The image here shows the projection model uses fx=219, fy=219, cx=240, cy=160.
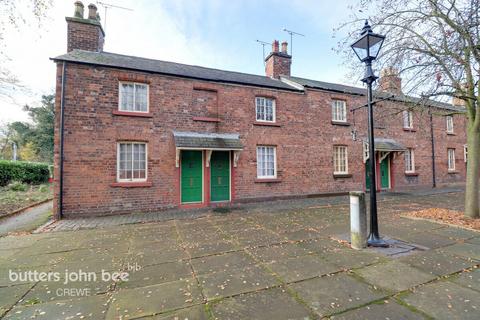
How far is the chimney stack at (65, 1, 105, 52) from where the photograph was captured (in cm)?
950

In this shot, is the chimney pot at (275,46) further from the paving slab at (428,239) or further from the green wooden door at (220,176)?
the paving slab at (428,239)

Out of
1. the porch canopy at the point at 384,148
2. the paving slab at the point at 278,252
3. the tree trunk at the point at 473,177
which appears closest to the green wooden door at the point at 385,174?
the porch canopy at the point at 384,148

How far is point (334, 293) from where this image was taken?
10.0 feet

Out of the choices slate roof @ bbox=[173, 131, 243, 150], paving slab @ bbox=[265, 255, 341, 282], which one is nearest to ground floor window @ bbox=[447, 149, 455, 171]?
slate roof @ bbox=[173, 131, 243, 150]

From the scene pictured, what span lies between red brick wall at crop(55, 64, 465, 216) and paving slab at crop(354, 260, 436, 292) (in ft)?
16.9

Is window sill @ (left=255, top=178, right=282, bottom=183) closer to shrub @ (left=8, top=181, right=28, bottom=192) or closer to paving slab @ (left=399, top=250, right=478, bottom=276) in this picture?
paving slab @ (left=399, top=250, right=478, bottom=276)

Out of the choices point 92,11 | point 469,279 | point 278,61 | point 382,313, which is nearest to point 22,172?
point 92,11

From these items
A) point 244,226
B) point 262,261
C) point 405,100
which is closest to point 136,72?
point 244,226

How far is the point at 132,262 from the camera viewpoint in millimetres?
4199

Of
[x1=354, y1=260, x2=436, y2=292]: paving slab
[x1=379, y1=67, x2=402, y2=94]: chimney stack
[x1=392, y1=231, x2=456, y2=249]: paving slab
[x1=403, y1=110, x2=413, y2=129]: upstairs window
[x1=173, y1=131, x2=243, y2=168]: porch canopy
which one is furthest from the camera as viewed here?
[x1=403, y1=110, x2=413, y2=129]: upstairs window

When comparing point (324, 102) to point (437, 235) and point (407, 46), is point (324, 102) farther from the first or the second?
point (437, 235)

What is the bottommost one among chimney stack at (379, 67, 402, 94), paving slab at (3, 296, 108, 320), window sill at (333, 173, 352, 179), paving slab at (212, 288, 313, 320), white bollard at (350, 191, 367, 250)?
paving slab at (3, 296, 108, 320)

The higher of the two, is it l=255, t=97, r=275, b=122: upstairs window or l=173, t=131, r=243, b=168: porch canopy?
l=255, t=97, r=275, b=122: upstairs window

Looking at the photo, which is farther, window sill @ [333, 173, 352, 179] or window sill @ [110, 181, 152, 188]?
window sill @ [333, 173, 352, 179]
